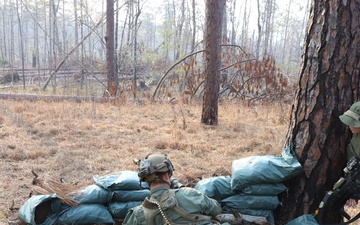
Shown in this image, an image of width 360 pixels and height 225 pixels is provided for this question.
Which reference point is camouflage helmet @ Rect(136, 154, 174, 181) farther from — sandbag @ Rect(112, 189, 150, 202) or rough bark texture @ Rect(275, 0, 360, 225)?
rough bark texture @ Rect(275, 0, 360, 225)

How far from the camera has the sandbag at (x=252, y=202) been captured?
2.77 meters

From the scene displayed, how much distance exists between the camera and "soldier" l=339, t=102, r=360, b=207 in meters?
2.39

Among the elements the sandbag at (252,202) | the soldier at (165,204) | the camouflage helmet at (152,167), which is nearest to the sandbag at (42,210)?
the soldier at (165,204)

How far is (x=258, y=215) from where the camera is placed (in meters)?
2.78

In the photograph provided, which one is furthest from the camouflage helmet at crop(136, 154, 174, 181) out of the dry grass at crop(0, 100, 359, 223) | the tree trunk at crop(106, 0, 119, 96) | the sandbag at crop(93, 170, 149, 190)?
the tree trunk at crop(106, 0, 119, 96)

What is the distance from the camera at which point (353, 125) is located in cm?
→ 239

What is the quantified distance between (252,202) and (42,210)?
1.81m

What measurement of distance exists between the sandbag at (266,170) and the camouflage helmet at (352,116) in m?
0.51

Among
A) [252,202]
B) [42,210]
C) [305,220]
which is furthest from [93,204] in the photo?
[305,220]

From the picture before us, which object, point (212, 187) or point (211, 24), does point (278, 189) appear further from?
point (211, 24)

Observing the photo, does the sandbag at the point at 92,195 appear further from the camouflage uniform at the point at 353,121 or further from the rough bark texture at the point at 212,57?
the rough bark texture at the point at 212,57

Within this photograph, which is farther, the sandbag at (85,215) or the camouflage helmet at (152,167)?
the sandbag at (85,215)

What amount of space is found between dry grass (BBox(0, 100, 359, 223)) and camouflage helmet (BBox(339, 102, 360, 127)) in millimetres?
1818

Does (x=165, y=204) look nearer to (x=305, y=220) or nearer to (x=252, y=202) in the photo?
(x=252, y=202)
